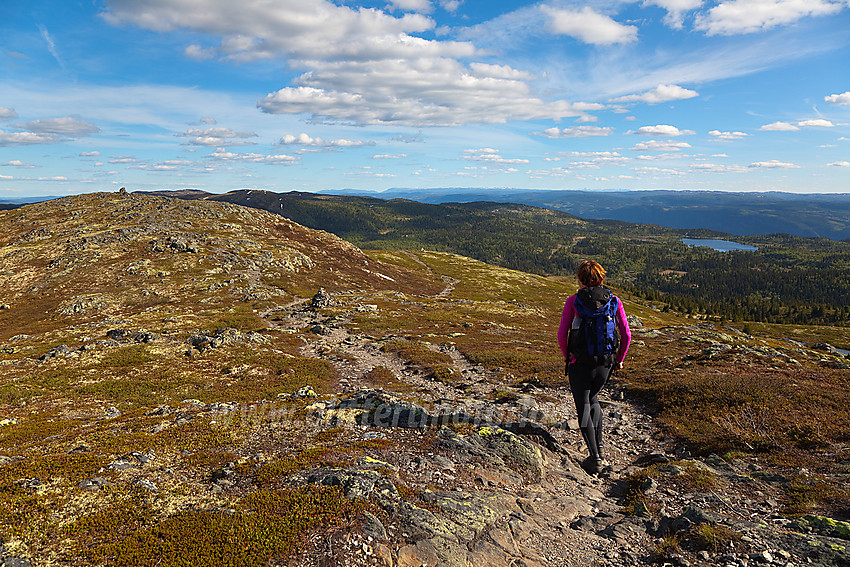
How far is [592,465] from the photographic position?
47.1ft

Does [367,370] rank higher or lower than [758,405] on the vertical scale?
lower

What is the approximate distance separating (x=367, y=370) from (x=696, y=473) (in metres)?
28.9

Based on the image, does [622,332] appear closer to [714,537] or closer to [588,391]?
[588,391]

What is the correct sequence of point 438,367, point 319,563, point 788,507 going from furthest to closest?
point 438,367 < point 788,507 < point 319,563

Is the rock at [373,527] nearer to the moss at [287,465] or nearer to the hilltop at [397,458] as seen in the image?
the hilltop at [397,458]

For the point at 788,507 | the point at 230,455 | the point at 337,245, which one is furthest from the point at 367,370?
the point at 337,245

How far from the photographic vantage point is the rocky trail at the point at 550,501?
9.28 m

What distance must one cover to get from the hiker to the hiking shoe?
2.97 m

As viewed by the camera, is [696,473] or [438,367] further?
[438,367]

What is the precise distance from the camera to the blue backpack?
36.9 ft

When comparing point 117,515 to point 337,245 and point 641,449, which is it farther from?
point 337,245

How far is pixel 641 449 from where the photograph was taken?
60.0 feet

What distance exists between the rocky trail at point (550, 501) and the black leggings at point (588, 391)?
248 centimetres

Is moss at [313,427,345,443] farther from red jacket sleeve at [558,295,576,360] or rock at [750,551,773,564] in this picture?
rock at [750,551,773,564]
